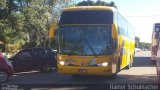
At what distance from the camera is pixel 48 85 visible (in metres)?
16.7

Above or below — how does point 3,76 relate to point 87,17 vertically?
below

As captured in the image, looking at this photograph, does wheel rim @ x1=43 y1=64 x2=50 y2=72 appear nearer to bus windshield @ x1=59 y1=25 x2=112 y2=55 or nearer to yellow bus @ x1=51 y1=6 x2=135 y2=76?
yellow bus @ x1=51 y1=6 x2=135 y2=76

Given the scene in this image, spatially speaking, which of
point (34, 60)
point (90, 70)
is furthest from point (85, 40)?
point (34, 60)

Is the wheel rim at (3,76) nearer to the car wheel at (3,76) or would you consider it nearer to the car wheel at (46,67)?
the car wheel at (3,76)

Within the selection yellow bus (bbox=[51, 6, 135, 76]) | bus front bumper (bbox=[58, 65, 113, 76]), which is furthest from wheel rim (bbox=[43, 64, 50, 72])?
bus front bumper (bbox=[58, 65, 113, 76])

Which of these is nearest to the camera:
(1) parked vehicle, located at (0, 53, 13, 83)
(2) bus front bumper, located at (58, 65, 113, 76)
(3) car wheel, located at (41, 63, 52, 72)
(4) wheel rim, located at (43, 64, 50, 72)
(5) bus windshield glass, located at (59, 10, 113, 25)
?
(2) bus front bumper, located at (58, 65, 113, 76)

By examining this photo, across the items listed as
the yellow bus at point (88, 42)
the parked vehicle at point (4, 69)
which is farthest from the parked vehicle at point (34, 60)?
the yellow bus at point (88, 42)

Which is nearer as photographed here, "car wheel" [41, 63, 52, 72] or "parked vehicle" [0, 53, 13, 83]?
"parked vehicle" [0, 53, 13, 83]

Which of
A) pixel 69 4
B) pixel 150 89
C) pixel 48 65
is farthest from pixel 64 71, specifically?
pixel 69 4

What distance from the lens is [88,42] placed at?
17.5 meters

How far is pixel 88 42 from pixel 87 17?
1.22 meters

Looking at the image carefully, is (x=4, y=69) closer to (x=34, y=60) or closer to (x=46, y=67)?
(x=34, y=60)

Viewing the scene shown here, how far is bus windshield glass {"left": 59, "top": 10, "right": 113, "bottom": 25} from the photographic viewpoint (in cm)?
1781

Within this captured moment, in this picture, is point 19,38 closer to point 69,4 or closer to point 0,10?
point 0,10
